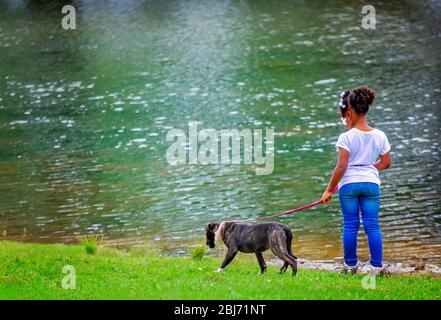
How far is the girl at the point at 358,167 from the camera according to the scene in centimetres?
1198

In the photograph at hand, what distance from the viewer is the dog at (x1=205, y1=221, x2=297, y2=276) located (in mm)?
12453

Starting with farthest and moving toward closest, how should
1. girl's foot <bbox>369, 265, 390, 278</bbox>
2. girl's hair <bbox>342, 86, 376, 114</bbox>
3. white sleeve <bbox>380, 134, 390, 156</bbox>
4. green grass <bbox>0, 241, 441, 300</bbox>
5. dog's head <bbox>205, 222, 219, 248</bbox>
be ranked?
dog's head <bbox>205, 222, 219, 248</bbox> → girl's foot <bbox>369, 265, 390, 278</bbox> → white sleeve <bbox>380, 134, 390, 156</bbox> → girl's hair <bbox>342, 86, 376, 114</bbox> → green grass <bbox>0, 241, 441, 300</bbox>

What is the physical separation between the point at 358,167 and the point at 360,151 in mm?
222

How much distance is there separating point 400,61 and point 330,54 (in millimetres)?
3559

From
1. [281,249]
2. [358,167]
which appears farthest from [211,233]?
[358,167]

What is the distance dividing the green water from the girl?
5.60 metres

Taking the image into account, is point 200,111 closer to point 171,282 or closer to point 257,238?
point 257,238

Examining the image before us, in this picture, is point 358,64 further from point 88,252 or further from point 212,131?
point 88,252

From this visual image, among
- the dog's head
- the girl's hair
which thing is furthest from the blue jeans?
the dog's head

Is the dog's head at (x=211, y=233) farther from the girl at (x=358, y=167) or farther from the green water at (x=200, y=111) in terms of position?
the green water at (x=200, y=111)

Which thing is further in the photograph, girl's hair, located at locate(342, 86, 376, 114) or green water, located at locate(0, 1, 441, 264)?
green water, located at locate(0, 1, 441, 264)

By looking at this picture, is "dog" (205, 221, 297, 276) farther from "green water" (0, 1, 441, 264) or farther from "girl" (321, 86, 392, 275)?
"green water" (0, 1, 441, 264)

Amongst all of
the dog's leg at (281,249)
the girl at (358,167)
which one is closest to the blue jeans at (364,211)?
the girl at (358,167)

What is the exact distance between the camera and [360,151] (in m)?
12.1
